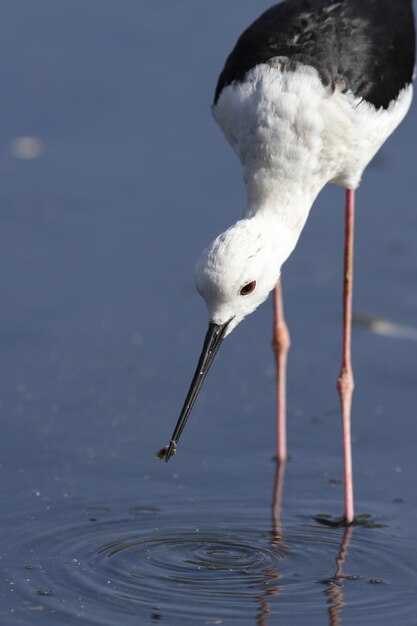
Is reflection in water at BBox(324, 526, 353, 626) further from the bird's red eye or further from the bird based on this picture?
the bird's red eye

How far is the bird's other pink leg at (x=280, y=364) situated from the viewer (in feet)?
20.1

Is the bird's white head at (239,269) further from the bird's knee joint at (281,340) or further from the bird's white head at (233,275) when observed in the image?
the bird's knee joint at (281,340)

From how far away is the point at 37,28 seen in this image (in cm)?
1005

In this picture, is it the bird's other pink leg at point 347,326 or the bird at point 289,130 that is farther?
the bird's other pink leg at point 347,326

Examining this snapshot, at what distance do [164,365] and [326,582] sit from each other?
81.4 inches

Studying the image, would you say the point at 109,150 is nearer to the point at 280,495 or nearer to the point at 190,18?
the point at 190,18

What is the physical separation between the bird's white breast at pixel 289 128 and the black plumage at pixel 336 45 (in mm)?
61

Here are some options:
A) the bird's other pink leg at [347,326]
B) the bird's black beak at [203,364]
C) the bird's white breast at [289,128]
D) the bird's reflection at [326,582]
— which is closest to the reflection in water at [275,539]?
the bird's reflection at [326,582]

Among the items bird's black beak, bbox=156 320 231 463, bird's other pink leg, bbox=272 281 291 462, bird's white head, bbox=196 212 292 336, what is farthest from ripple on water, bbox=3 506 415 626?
bird's white head, bbox=196 212 292 336

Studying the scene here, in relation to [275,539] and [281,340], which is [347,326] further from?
[275,539]

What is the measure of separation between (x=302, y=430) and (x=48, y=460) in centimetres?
116

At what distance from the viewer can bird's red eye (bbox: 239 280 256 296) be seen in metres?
5.30

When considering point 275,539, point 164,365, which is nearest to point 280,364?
point 164,365

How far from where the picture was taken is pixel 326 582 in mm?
4863
